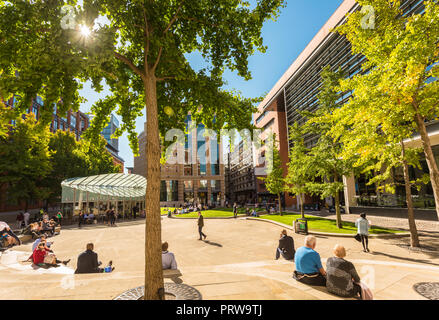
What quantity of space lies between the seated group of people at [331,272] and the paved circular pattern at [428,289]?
4.72ft

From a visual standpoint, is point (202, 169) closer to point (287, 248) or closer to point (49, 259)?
point (287, 248)

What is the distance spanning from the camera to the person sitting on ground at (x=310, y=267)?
187 inches

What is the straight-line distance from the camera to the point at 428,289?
15.2 ft

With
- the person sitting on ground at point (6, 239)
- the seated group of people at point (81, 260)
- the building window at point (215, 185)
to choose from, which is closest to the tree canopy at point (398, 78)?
the seated group of people at point (81, 260)

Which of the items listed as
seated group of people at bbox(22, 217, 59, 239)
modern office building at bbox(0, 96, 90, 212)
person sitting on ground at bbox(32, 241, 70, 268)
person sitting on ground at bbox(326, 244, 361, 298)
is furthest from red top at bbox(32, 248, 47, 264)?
modern office building at bbox(0, 96, 90, 212)

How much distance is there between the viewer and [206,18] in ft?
17.1

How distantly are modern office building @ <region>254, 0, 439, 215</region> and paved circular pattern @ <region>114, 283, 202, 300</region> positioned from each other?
13.1m

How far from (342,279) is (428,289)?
225 centimetres

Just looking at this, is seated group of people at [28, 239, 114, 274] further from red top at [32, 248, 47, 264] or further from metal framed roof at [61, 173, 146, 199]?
metal framed roof at [61, 173, 146, 199]

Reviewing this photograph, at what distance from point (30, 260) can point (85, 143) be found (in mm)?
6047

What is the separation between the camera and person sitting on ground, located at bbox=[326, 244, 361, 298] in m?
4.10
